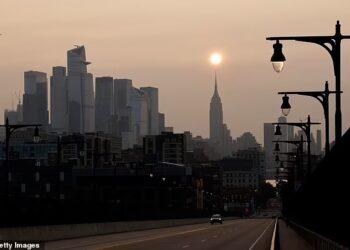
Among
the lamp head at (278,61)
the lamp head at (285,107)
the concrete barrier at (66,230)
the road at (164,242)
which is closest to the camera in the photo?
the lamp head at (278,61)

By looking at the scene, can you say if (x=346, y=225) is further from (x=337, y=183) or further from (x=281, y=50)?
(x=281, y=50)

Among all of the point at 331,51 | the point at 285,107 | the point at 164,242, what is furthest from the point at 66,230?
the point at 331,51

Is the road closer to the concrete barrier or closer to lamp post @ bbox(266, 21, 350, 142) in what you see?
the concrete barrier

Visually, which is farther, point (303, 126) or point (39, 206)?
point (39, 206)

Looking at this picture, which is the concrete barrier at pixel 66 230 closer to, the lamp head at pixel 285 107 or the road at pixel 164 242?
the road at pixel 164 242

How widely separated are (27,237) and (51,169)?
472 ft

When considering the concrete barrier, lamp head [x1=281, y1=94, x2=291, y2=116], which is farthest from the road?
lamp head [x1=281, y1=94, x2=291, y2=116]

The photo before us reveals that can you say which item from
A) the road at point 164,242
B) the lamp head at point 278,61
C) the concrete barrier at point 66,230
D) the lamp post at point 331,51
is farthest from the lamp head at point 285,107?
the concrete barrier at point 66,230

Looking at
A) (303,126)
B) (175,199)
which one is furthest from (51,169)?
(303,126)

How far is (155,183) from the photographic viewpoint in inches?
7215

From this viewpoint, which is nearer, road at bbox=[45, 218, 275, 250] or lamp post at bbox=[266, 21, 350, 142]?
lamp post at bbox=[266, 21, 350, 142]

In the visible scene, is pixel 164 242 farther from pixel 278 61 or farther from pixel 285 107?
pixel 278 61

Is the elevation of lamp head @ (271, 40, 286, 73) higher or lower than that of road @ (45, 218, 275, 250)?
higher

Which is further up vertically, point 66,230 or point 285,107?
point 285,107
